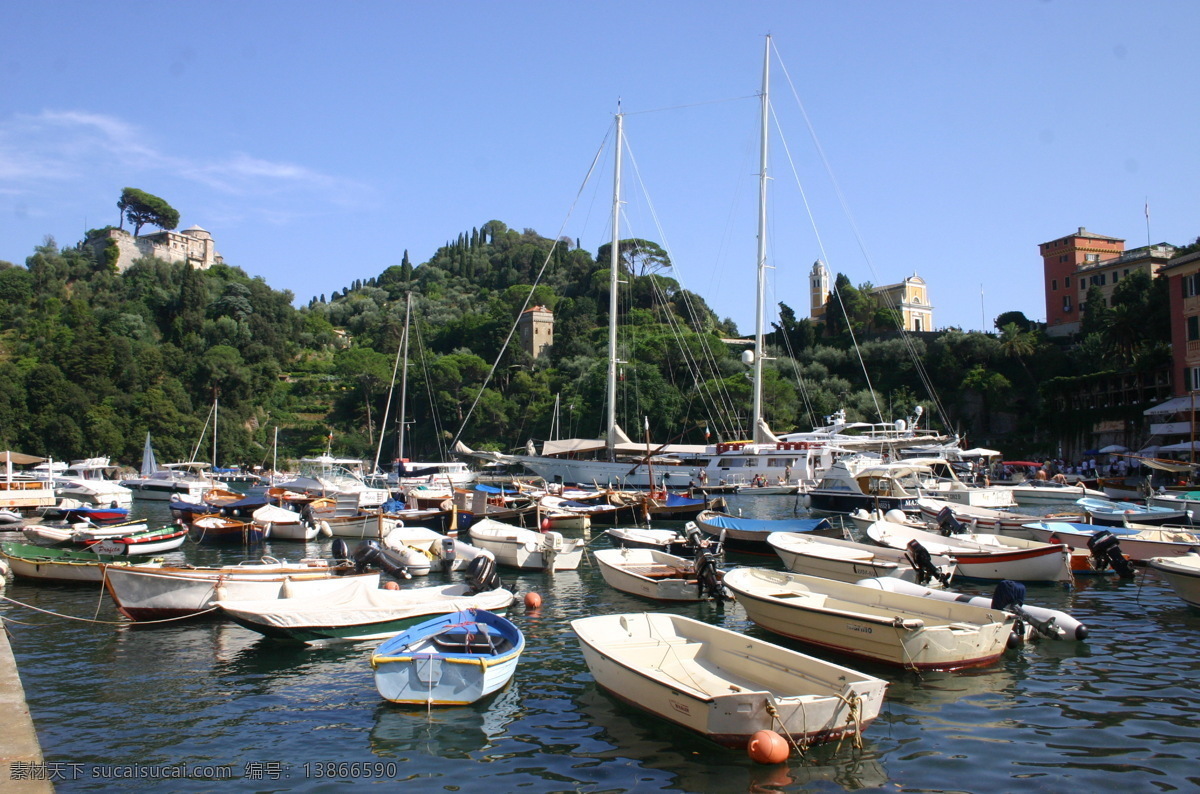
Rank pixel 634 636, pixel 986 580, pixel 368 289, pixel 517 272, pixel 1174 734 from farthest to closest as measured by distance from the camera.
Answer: pixel 368 289 < pixel 517 272 < pixel 986 580 < pixel 634 636 < pixel 1174 734

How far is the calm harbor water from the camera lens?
9.28 metres

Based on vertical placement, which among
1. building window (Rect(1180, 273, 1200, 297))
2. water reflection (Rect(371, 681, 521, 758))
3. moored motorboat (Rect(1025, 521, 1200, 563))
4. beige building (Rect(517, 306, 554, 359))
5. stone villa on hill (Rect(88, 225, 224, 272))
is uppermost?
stone villa on hill (Rect(88, 225, 224, 272))

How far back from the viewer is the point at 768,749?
30.5 ft

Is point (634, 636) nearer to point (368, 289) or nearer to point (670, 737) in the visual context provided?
point (670, 737)

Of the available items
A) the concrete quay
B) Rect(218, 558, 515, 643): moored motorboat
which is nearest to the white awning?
Rect(218, 558, 515, 643): moored motorboat

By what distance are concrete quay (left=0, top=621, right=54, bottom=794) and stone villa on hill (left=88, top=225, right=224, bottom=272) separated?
144 m

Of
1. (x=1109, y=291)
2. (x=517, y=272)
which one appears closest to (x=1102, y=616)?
(x=1109, y=291)

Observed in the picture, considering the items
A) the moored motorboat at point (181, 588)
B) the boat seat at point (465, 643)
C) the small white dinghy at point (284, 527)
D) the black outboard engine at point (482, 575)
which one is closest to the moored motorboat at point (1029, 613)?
the boat seat at point (465, 643)

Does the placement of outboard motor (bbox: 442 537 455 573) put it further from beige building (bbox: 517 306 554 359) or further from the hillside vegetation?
beige building (bbox: 517 306 554 359)

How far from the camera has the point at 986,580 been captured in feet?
68.6

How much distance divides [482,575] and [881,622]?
28.5ft

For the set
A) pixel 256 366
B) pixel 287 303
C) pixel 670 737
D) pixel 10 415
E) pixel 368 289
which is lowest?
pixel 670 737

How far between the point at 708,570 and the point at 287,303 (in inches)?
5030

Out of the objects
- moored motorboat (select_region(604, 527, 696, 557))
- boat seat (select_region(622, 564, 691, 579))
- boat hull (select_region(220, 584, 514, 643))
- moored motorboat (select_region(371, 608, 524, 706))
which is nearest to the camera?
moored motorboat (select_region(371, 608, 524, 706))
